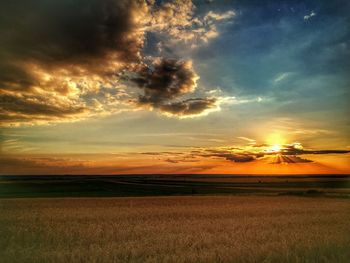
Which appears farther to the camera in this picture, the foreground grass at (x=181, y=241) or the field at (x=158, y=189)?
the field at (x=158, y=189)

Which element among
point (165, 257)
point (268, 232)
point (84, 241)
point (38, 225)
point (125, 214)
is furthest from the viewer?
point (125, 214)

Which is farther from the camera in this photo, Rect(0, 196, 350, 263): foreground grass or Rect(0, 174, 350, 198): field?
Rect(0, 174, 350, 198): field

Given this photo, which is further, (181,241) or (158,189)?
(158,189)

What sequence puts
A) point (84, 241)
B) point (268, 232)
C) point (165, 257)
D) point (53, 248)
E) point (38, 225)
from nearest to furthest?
point (165, 257) < point (53, 248) < point (84, 241) < point (268, 232) < point (38, 225)

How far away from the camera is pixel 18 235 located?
1692 cm

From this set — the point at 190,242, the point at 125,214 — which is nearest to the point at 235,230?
the point at 190,242

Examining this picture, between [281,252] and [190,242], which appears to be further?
[190,242]

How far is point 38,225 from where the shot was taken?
20.0 m

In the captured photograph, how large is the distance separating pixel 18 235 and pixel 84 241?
13.1ft

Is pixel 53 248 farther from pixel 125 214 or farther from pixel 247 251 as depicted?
pixel 125 214

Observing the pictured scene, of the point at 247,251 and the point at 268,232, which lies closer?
the point at 247,251

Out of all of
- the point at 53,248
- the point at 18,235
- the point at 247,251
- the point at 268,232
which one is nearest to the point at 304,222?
the point at 268,232

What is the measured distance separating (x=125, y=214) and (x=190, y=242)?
1236cm

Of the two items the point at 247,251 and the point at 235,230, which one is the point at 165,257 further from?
the point at 235,230
